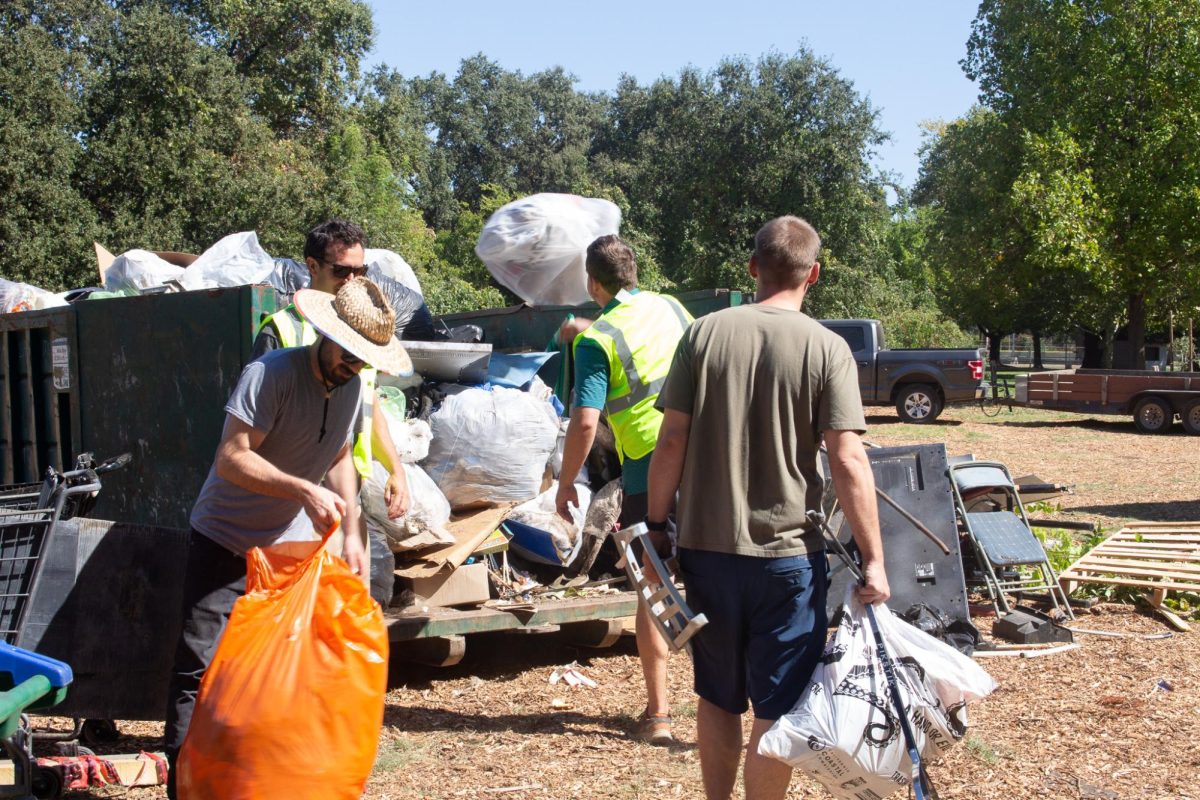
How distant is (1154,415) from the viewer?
58.7 ft

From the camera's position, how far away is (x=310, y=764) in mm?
2539

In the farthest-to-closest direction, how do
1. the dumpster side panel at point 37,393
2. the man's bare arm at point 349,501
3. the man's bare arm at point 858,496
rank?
the dumpster side panel at point 37,393, the man's bare arm at point 349,501, the man's bare arm at point 858,496

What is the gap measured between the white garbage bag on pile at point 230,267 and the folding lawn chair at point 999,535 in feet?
12.2

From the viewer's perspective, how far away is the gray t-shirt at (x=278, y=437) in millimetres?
2973

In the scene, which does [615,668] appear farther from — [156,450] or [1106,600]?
[1106,600]

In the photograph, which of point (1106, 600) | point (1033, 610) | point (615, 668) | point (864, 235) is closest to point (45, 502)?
point (615, 668)

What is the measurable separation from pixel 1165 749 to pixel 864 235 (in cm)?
2619

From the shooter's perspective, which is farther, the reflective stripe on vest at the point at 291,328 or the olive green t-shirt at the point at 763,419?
the reflective stripe on vest at the point at 291,328

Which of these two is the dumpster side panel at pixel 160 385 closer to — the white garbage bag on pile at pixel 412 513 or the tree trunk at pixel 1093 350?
the white garbage bag on pile at pixel 412 513

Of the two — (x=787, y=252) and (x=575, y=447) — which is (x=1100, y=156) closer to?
(x=575, y=447)

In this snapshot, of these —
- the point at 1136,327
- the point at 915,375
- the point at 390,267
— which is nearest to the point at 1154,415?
the point at 915,375

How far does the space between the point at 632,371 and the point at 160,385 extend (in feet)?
6.57

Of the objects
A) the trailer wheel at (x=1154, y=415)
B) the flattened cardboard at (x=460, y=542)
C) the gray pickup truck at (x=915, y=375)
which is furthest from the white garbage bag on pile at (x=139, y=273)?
the trailer wheel at (x=1154, y=415)

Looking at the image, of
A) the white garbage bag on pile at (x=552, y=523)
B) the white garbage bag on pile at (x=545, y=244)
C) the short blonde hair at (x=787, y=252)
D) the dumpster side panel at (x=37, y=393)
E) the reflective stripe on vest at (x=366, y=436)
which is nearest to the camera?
the short blonde hair at (x=787, y=252)
